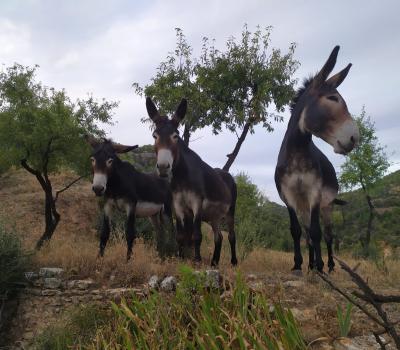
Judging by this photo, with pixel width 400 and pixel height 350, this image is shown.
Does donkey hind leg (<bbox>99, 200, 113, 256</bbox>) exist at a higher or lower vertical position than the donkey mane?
lower

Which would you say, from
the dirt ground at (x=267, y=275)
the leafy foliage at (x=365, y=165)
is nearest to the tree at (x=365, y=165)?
the leafy foliage at (x=365, y=165)

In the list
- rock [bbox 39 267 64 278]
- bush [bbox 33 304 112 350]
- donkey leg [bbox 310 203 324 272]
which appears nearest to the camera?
bush [bbox 33 304 112 350]

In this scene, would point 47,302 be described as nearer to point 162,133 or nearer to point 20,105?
point 162,133

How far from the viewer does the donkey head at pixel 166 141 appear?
6.87 metres

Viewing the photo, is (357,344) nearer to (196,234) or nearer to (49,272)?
(196,234)

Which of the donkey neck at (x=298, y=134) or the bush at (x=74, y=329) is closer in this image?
the bush at (x=74, y=329)

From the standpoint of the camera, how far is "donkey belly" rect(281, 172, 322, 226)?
6621 millimetres

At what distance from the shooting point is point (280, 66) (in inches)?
704

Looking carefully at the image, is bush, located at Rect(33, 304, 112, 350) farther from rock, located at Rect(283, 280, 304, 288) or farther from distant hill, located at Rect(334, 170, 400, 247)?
distant hill, located at Rect(334, 170, 400, 247)

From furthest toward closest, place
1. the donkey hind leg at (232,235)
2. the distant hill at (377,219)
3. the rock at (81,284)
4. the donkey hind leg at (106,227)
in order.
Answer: the distant hill at (377,219) → the donkey hind leg at (232,235) → the donkey hind leg at (106,227) → the rock at (81,284)

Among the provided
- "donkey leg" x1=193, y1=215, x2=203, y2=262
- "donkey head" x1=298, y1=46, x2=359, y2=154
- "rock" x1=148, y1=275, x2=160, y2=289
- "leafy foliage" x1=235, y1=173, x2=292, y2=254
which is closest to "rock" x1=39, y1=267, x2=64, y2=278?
"rock" x1=148, y1=275, x2=160, y2=289

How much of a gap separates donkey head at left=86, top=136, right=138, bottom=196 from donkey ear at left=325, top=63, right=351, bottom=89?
4.33m

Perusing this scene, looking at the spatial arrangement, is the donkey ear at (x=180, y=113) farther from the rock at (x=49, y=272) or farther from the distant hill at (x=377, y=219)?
the distant hill at (x=377, y=219)

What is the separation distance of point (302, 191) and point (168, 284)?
102 inches
